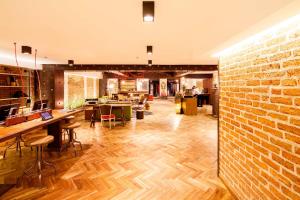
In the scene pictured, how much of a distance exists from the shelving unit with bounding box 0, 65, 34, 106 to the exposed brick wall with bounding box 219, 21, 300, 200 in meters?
5.60

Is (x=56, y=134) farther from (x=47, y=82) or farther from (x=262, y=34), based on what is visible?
(x=262, y=34)

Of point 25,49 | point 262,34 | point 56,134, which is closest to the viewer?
point 262,34

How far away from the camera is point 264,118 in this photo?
6.50ft

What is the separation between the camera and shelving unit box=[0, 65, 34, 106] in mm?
5996

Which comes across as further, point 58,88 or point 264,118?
point 58,88

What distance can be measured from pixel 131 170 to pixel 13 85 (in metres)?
5.18

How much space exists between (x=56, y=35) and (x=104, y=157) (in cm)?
239

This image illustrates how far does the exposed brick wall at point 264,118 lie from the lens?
160 centimetres

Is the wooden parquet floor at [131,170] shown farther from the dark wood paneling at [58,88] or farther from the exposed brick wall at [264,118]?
the dark wood paneling at [58,88]

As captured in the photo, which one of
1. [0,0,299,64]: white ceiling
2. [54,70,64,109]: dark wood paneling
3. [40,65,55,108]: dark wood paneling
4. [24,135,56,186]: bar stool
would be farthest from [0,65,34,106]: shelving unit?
[24,135,56,186]: bar stool

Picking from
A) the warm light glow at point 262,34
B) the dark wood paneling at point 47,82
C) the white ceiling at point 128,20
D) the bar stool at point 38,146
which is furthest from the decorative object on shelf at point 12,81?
the warm light glow at point 262,34

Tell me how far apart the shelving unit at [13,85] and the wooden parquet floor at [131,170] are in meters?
2.58

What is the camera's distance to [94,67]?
25.0 ft

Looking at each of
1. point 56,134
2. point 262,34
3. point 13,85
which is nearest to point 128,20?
point 262,34
